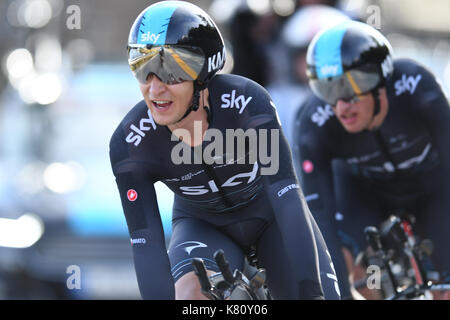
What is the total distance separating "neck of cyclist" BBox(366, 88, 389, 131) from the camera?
687 cm

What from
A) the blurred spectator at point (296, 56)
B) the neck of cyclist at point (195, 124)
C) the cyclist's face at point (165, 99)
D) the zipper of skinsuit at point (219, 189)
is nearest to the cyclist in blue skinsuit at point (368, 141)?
the zipper of skinsuit at point (219, 189)

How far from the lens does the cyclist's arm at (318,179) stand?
6.59m

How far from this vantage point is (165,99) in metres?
5.30

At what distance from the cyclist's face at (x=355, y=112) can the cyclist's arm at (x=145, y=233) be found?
1702 mm

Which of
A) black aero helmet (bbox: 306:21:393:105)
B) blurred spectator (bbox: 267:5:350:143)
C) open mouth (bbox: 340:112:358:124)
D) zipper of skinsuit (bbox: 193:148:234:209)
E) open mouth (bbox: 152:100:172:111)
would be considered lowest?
zipper of skinsuit (bbox: 193:148:234:209)

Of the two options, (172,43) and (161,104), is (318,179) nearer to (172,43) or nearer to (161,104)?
(161,104)

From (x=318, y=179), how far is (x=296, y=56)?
4593mm

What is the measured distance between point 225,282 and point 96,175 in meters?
7.27

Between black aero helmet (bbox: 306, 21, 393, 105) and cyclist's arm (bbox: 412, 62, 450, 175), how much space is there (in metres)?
0.34

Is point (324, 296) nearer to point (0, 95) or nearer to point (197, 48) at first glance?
point (197, 48)

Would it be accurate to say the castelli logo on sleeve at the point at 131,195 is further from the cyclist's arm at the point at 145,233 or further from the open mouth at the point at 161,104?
the open mouth at the point at 161,104

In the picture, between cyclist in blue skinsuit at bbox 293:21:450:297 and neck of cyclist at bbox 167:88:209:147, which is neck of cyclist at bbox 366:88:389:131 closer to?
cyclist in blue skinsuit at bbox 293:21:450:297

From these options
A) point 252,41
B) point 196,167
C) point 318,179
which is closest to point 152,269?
point 196,167

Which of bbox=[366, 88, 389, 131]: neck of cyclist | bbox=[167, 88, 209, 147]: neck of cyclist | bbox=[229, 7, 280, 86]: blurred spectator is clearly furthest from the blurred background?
bbox=[167, 88, 209, 147]: neck of cyclist
